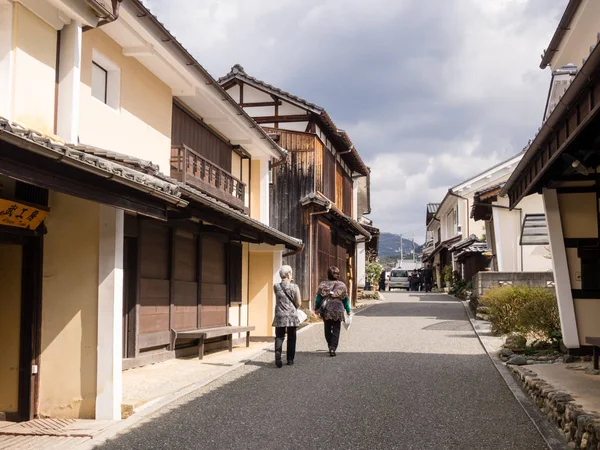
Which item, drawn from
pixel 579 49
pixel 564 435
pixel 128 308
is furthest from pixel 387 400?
pixel 579 49

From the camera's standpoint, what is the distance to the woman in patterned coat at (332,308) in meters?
12.9

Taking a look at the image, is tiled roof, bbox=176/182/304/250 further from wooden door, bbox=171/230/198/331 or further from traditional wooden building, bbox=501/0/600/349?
traditional wooden building, bbox=501/0/600/349

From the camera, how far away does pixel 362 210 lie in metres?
43.1

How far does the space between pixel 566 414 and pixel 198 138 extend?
10.6 meters

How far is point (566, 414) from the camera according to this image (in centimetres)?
658

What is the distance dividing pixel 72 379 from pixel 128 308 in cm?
358

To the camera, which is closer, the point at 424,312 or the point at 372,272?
the point at 424,312

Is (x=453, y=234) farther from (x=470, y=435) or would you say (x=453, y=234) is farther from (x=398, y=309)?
(x=470, y=435)

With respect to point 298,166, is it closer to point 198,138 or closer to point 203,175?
point 198,138

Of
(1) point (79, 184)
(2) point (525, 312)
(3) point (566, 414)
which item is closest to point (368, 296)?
(2) point (525, 312)

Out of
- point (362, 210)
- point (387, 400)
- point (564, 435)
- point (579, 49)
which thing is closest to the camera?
point (564, 435)

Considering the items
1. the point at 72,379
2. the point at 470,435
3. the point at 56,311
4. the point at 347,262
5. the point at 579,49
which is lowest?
the point at 470,435

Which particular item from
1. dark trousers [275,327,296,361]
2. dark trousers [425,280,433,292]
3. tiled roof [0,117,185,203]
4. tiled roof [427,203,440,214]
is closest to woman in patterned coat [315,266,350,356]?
dark trousers [275,327,296,361]

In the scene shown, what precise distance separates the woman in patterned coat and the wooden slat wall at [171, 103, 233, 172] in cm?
443
